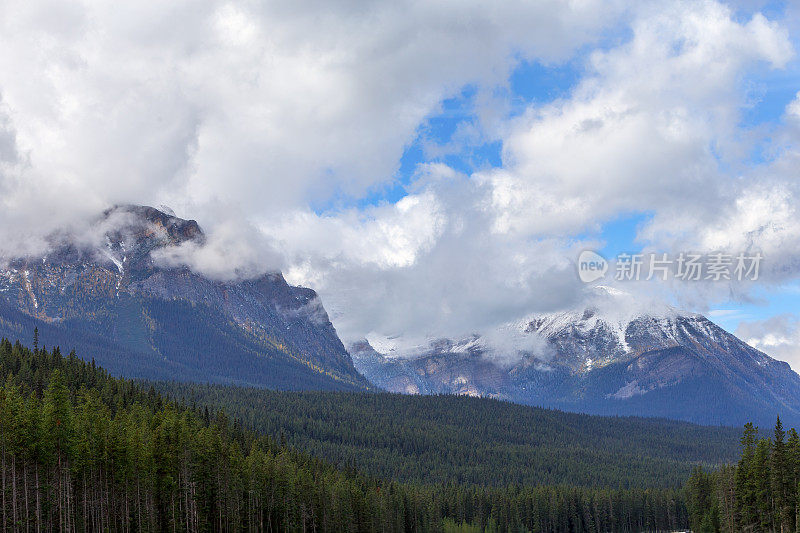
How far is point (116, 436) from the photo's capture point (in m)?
100

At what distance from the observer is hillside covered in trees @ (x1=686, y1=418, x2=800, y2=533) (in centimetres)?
11519

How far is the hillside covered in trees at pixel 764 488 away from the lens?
11519 cm

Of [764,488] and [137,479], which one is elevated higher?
[137,479]

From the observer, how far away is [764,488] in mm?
124625

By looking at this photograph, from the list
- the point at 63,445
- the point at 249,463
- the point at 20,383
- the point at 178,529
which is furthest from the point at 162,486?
the point at 20,383

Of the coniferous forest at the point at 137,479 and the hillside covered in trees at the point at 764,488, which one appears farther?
the hillside covered in trees at the point at 764,488

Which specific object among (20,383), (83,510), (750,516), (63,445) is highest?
(20,383)

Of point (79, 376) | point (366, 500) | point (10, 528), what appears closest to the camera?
point (10, 528)

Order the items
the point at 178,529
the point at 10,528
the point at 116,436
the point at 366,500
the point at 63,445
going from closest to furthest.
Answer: the point at 10,528, the point at 63,445, the point at 116,436, the point at 178,529, the point at 366,500

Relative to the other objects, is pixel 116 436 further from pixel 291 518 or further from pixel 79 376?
pixel 79 376

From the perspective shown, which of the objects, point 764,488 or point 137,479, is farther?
point 764,488

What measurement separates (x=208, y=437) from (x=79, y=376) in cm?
7379

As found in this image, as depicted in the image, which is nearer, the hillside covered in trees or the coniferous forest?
the coniferous forest

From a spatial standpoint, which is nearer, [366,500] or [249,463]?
[249,463]
